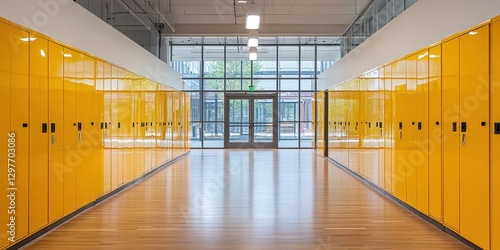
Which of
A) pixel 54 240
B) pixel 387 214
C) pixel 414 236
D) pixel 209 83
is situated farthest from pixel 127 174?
pixel 209 83

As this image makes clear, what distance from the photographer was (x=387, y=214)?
5.81 metres

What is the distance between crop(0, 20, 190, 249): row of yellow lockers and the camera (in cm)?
395

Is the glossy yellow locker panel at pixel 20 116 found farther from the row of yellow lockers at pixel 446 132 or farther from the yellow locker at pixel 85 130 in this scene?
the row of yellow lockers at pixel 446 132

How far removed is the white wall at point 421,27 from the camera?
15.7 feet

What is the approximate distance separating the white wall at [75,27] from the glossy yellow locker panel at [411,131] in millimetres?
4789

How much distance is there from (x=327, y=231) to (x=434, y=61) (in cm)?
240

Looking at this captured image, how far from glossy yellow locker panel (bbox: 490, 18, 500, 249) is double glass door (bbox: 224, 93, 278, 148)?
48.9 feet

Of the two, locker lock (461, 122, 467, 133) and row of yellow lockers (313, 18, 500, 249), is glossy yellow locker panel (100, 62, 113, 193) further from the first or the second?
locker lock (461, 122, 467, 133)

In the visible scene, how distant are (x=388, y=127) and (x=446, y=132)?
2.36m

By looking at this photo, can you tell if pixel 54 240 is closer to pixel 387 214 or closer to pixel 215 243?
pixel 215 243

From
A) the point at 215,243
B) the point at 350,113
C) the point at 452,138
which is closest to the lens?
the point at 215,243

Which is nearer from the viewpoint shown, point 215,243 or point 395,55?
point 215,243

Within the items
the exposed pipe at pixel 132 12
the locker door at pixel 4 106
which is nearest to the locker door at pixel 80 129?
the locker door at pixel 4 106

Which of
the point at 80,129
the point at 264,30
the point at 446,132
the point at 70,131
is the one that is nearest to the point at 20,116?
the point at 70,131
